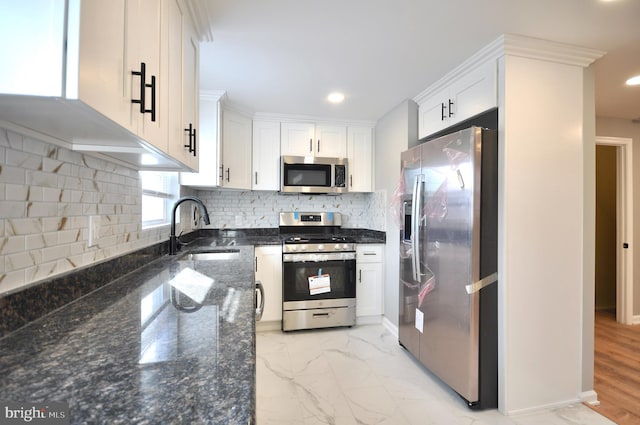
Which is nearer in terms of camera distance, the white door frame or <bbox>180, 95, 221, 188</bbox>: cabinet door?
<bbox>180, 95, 221, 188</bbox>: cabinet door

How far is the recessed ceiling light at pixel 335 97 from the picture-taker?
2621mm

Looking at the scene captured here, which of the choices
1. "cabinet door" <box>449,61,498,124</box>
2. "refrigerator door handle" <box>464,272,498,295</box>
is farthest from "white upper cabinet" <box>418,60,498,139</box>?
"refrigerator door handle" <box>464,272,498,295</box>

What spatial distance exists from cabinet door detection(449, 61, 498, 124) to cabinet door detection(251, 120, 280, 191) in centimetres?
181

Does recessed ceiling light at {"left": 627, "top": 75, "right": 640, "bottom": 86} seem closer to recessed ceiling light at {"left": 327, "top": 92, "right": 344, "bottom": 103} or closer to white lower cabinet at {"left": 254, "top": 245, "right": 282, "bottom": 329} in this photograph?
recessed ceiling light at {"left": 327, "top": 92, "right": 344, "bottom": 103}

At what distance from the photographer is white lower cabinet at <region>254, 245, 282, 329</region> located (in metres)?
2.96

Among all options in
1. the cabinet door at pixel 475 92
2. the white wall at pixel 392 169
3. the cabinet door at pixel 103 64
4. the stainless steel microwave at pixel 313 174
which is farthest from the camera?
the stainless steel microwave at pixel 313 174

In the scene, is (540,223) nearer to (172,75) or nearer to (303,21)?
(303,21)

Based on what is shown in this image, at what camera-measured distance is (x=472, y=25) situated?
163 centimetres

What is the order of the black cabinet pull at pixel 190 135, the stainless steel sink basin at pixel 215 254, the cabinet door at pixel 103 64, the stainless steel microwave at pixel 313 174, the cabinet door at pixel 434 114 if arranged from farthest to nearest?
the stainless steel microwave at pixel 313 174
the cabinet door at pixel 434 114
the stainless steel sink basin at pixel 215 254
the black cabinet pull at pixel 190 135
the cabinet door at pixel 103 64

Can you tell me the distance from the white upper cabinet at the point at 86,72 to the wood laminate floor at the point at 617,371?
9.45ft

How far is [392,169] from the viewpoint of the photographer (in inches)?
119

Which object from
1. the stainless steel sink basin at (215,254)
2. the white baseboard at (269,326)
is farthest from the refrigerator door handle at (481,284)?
the white baseboard at (269,326)

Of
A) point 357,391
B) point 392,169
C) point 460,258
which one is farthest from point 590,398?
point 392,169

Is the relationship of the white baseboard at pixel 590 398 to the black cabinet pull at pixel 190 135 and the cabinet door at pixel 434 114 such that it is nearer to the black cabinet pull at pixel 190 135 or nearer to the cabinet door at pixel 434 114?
the cabinet door at pixel 434 114
